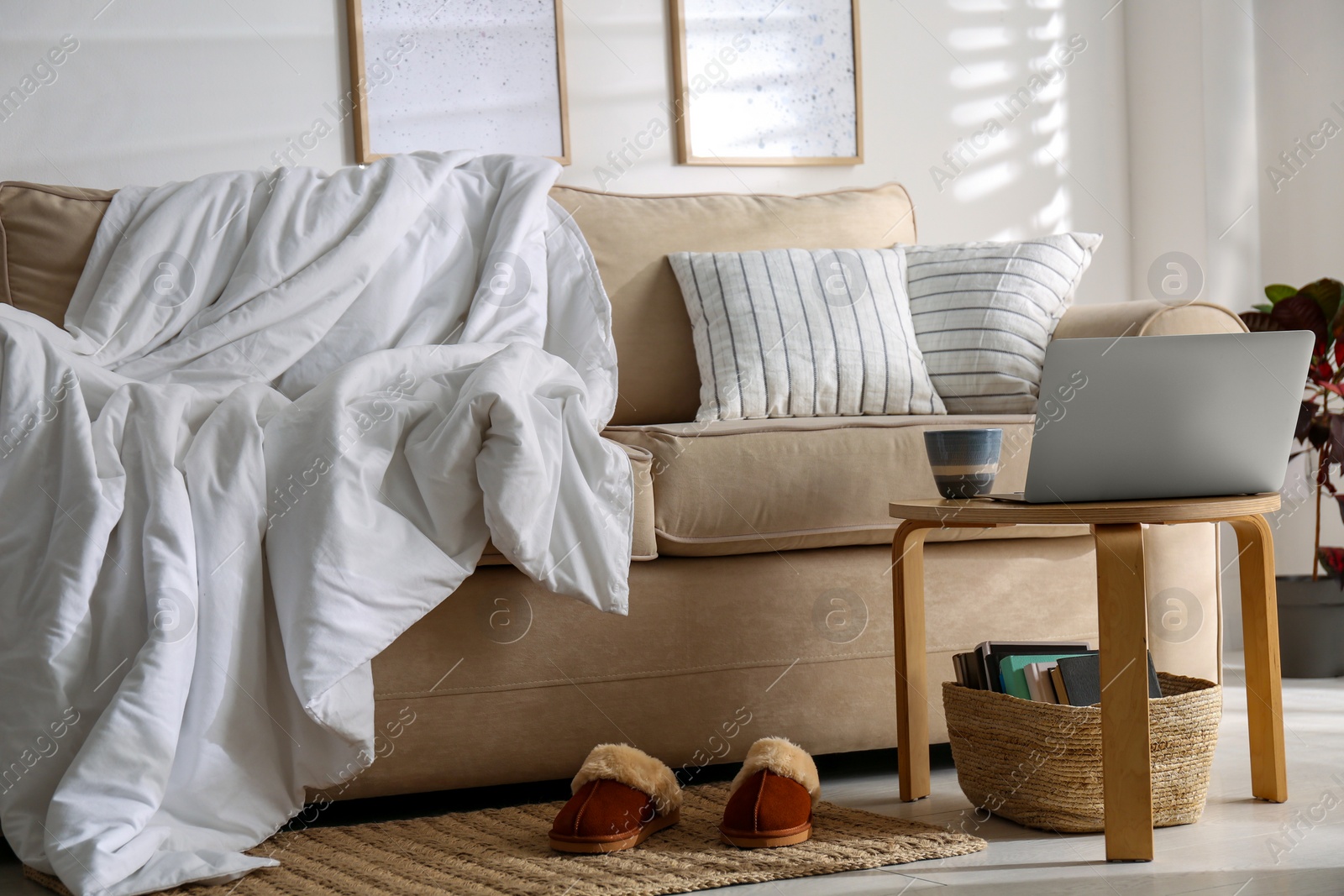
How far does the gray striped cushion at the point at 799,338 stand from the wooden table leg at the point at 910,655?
0.60 meters

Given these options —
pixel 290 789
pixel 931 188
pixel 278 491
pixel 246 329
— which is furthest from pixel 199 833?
pixel 931 188

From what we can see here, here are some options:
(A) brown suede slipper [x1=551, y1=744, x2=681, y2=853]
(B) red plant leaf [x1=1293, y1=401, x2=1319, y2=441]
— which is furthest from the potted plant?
(A) brown suede slipper [x1=551, y1=744, x2=681, y2=853]

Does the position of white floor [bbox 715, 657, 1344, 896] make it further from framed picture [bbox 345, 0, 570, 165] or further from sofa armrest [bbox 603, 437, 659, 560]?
framed picture [bbox 345, 0, 570, 165]

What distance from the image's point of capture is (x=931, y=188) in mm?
3305

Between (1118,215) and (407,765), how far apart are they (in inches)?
104

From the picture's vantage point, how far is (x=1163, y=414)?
1467mm

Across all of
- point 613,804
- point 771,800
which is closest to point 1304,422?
point 771,800

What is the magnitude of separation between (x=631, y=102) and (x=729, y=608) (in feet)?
5.10

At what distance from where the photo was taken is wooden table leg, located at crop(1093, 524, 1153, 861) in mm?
1411

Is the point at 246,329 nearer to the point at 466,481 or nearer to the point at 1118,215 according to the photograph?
the point at 466,481

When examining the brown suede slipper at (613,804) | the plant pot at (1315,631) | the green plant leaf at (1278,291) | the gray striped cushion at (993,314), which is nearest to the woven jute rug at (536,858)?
the brown suede slipper at (613,804)

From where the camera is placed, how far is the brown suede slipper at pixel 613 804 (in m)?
1.52

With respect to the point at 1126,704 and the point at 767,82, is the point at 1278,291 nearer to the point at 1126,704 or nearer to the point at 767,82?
the point at 767,82

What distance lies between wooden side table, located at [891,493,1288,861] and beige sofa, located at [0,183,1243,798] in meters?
0.20
